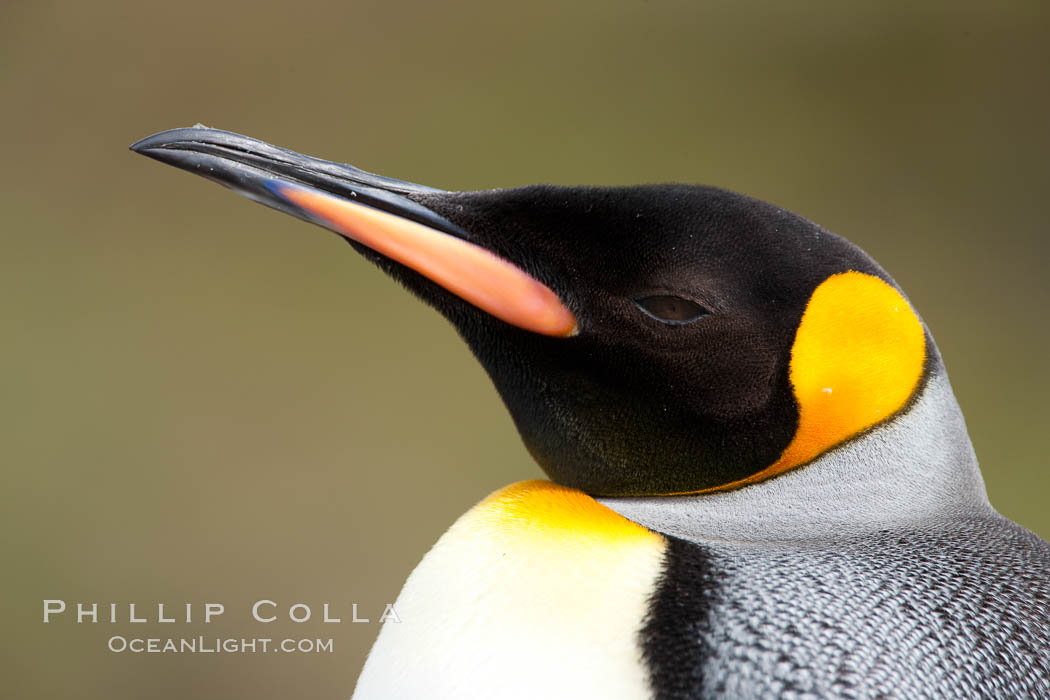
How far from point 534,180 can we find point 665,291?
10.3ft

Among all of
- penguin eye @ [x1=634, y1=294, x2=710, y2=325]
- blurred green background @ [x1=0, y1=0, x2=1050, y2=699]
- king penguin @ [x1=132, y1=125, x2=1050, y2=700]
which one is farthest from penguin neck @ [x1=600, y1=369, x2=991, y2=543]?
blurred green background @ [x1=0, y1=0, x2=1050, y2=699]

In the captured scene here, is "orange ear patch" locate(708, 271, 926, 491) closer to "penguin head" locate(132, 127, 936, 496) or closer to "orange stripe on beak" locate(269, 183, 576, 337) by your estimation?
"penguin head" locate(132, 127, 936, 496)

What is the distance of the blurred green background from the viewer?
3.25 meters

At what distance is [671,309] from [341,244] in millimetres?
3468

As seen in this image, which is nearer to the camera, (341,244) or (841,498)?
(841,498)

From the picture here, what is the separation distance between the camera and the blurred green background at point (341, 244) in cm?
325

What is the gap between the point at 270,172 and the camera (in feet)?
2.79

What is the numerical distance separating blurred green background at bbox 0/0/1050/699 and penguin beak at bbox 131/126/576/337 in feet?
7.95

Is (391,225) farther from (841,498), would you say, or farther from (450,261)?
(841,498)

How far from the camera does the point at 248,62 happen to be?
12.8ft

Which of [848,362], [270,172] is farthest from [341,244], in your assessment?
[848,362]

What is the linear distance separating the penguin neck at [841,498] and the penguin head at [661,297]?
1cm

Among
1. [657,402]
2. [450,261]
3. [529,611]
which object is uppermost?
[450,261]

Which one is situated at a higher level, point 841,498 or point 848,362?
point 848,362
